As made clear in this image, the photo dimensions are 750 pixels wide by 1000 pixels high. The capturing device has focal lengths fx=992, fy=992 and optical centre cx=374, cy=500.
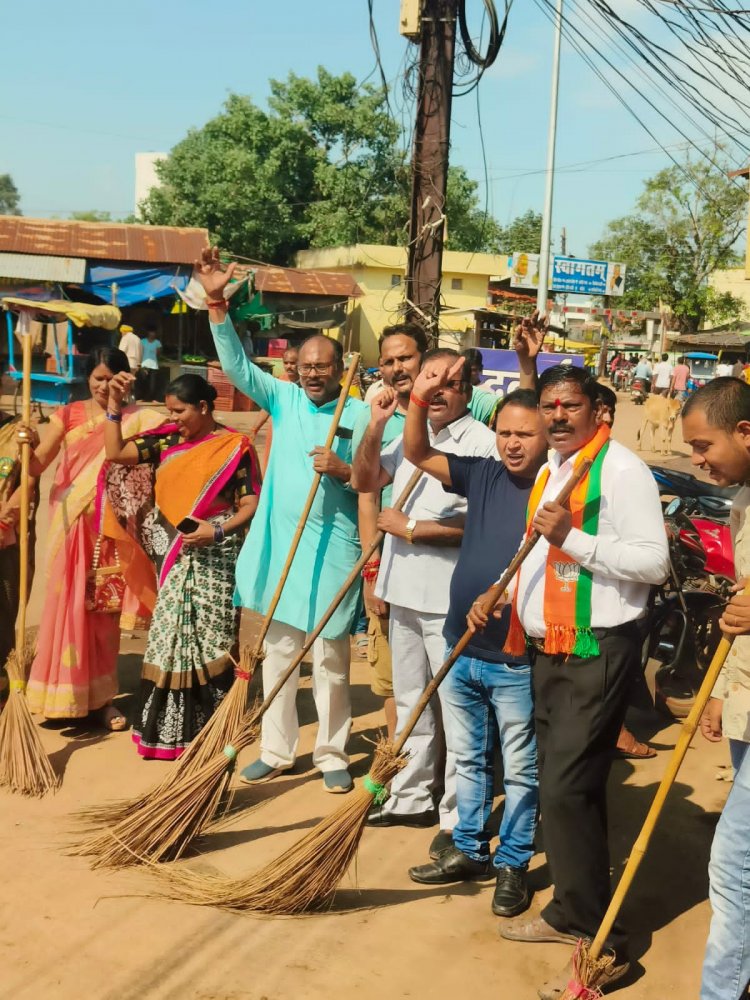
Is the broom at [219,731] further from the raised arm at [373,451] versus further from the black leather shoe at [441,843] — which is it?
the black leather shoe at [441,843]

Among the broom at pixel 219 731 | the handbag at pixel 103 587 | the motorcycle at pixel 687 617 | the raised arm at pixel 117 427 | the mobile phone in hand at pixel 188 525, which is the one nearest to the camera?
the broom at pixel 219 731

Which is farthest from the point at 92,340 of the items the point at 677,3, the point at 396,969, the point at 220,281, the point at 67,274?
the point at 396,969

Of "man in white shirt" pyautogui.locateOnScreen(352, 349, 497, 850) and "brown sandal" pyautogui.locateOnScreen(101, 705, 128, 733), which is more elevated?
"man in white shirt" pyautogui.locateOnScreen(352, 349, 497, 850)

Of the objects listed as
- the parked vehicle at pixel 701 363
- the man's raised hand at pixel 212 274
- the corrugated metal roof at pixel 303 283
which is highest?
the corrugated metal roof at pixel 303 283

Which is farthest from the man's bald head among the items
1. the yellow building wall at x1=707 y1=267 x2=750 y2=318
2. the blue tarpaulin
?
the yellow building wall at x1=707 y1=267 x2=750 y2=318

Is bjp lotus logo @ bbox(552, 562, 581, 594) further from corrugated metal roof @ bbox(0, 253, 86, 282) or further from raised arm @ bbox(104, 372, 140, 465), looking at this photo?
corrugated metal roof @ bbox(0, 253, 86, 282)

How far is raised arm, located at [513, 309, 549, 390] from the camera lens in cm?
393

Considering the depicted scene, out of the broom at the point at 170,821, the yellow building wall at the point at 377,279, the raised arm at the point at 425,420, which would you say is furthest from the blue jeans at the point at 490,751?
the yellow building wall at the point at 377,279

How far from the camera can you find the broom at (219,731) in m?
3.90

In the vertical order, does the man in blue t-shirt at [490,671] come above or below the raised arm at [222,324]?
below

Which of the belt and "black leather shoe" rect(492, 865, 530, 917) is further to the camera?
"black leather shoe" rect(492, 865, 530, 917)

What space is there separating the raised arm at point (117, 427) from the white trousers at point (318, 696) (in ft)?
3.83

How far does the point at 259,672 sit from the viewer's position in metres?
6.25

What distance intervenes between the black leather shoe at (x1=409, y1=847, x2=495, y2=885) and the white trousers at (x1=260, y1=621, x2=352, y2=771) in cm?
92
